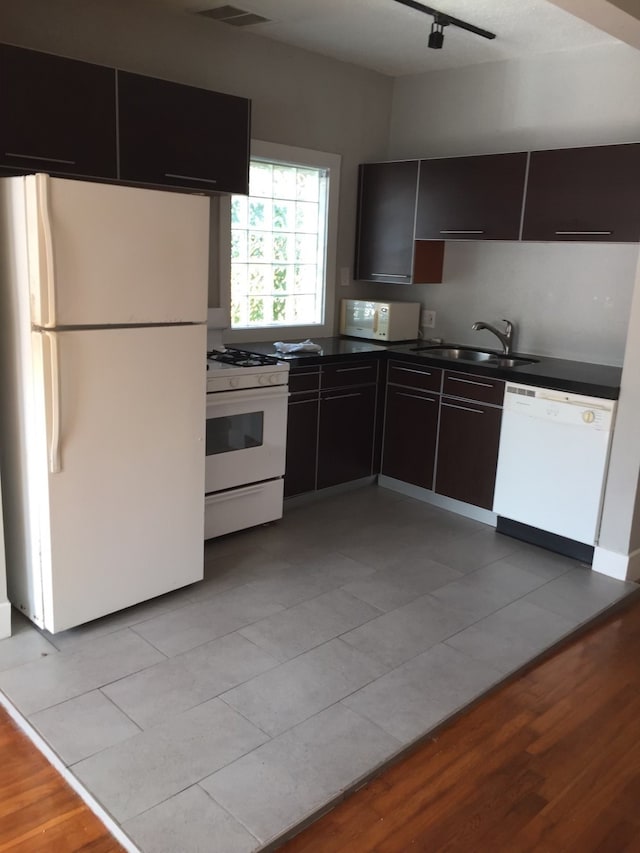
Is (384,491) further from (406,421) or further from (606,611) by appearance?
(606,611)

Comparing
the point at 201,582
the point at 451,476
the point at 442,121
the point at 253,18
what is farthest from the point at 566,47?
the point at 201,582

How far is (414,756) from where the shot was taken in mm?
2215

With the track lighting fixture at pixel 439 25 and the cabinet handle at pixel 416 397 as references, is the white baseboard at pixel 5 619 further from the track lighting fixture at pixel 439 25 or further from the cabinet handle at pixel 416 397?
the track lighting fixture at pixel 439 25

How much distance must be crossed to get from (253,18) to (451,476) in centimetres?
264

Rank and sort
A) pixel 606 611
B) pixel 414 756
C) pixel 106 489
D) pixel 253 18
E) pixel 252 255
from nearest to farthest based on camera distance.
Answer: pixel 414 756, pixel 106 489, pixel 606 611, pixel 253 18, pixel 252 255

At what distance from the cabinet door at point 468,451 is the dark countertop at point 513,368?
21 centimetres

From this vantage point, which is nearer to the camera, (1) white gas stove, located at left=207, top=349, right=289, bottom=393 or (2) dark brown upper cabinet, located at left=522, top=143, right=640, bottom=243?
(1) white gas stove, located at left=207, top=349, right=289, bottom=393

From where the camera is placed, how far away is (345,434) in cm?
425

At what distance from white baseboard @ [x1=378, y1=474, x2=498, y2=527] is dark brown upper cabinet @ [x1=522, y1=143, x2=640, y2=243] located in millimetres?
1526

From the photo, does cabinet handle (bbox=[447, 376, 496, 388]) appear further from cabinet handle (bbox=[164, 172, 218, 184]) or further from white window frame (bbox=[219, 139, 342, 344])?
cabinet handle (bbox=[164, 172, 218, 184])

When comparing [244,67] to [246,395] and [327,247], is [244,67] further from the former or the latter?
[246,395]

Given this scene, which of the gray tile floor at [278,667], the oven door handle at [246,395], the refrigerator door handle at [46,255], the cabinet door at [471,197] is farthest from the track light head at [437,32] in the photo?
the gray tile floor at [278,667]

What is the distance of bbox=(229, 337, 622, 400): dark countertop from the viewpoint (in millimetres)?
3445

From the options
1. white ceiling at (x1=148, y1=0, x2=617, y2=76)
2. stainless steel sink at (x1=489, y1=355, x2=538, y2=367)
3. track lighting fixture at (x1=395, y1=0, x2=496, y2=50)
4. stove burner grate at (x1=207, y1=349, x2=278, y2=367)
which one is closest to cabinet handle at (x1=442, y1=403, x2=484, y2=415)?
stainless steel sink at (x1=489, y1=355, x2=538, y2=367)
